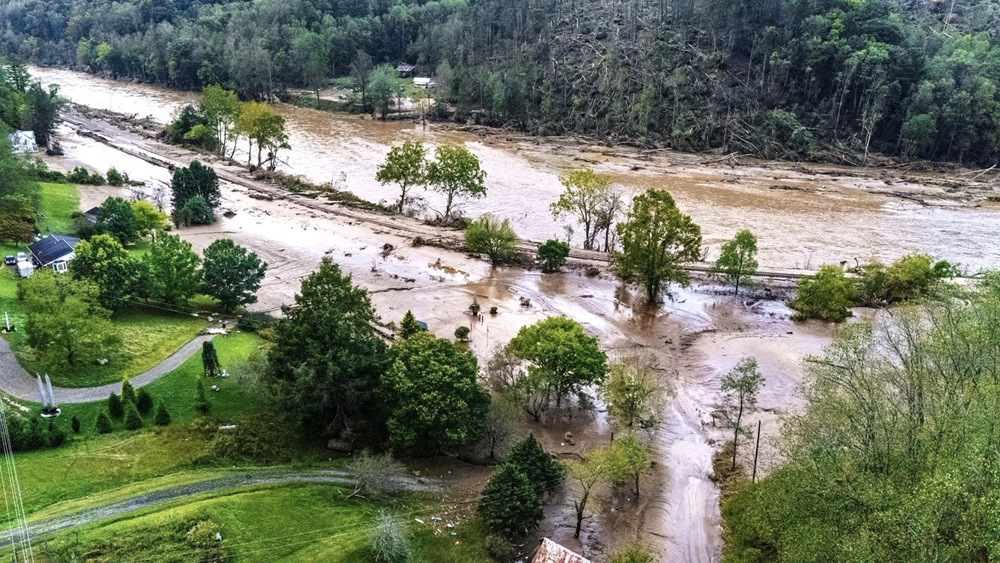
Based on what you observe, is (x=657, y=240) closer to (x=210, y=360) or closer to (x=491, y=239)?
(x=491, y=239)

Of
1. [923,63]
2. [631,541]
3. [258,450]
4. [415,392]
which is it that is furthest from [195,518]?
[923,63]

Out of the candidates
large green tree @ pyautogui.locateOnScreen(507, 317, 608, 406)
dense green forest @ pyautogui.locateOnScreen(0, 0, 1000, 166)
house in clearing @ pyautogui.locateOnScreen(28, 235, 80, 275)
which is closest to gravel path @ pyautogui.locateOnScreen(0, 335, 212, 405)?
house in clearing @ pyautogui.locateOnScreen(28, 235, 80, 275)

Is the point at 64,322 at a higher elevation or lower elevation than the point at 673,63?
lower

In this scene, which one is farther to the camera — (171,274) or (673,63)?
(673,63)

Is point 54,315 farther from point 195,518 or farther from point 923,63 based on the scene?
point 923,63

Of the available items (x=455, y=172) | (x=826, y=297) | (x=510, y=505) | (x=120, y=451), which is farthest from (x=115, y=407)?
(x=826, y=297)

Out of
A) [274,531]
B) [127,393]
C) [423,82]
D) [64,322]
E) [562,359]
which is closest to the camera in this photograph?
[274,531]

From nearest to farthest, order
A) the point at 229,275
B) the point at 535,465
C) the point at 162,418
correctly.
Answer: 1. the point at 535,465
2. the point at 162,418
3. the point at 229,275
